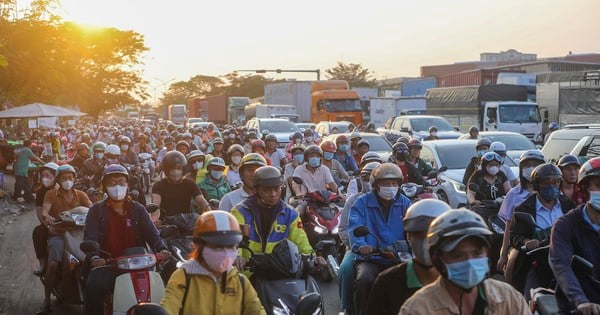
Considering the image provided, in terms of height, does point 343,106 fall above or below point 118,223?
above

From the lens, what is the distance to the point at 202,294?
4895 mm

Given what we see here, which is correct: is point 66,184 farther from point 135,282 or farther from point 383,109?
point 383,109

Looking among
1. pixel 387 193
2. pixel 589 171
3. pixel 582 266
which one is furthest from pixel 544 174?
pixel 582 266

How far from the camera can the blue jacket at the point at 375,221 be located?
6.93 m

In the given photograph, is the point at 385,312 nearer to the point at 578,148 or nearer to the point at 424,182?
the point at 424,182

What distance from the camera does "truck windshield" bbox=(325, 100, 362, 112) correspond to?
45.8 meters

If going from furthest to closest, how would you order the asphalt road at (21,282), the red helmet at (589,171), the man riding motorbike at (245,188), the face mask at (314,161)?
the face mask at (314,161)
the asphalt road at (21,282)
the man riding motorbike at (245,188)
the red helmet at (589,171)

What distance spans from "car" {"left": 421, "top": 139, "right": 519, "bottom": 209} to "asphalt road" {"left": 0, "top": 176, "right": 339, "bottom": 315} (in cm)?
503

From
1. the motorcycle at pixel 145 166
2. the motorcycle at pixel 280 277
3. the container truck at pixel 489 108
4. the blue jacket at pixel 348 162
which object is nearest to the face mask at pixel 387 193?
the motorcycle at pixel 280 277

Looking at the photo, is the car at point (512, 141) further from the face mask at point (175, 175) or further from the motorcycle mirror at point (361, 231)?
the motorcycle mirror at point (361, 231)

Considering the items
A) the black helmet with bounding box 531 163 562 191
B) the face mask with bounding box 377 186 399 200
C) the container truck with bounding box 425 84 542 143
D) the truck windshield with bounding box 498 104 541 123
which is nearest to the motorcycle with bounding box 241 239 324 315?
the face mask with bounding box 377 186 399 200

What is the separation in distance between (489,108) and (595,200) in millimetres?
29484

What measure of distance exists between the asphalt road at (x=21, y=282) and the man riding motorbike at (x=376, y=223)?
9.32 ft

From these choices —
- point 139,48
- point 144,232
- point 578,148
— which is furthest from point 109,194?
point 139,48
